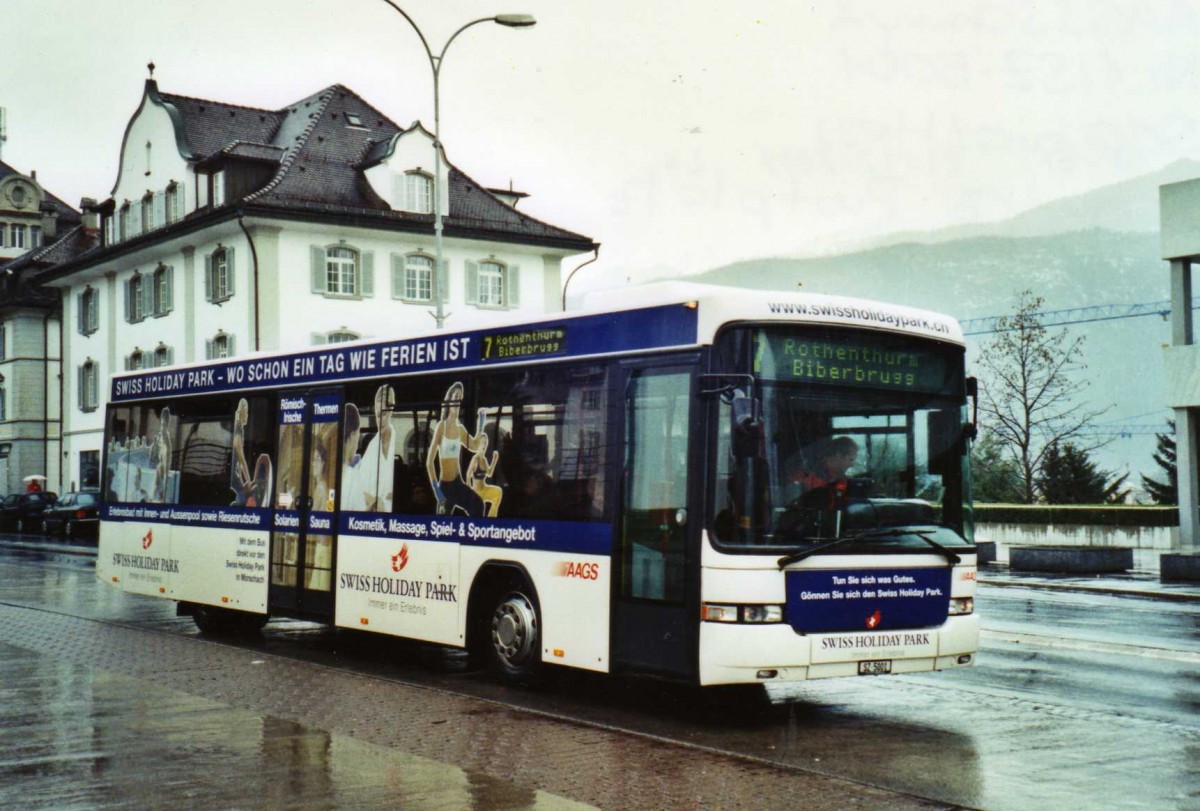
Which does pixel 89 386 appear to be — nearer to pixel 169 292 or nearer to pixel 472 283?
pixel 169 292

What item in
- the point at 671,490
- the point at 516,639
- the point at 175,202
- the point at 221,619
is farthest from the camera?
the point at 175,202

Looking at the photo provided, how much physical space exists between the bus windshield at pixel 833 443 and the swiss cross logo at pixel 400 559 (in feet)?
14.2

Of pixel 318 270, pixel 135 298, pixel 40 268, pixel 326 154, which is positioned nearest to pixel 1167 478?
pixel 318 270

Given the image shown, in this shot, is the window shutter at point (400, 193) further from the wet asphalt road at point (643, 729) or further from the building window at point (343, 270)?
the wet asphalt road at point (643, 729)

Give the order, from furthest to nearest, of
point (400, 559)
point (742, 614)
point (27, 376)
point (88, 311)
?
point (27, 376) → point (88, 311) → point (400, 559) → point (742, 614)

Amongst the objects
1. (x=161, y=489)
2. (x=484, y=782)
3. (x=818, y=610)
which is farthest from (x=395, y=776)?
(x=161, y=489)

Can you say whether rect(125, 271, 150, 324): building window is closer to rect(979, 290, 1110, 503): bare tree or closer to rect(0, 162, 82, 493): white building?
rect(0, 162, 82, 493): white building

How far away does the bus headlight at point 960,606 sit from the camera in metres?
10.6

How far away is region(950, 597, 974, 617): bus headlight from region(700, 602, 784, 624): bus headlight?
1.54 metres

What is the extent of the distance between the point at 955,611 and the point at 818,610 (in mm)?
1280

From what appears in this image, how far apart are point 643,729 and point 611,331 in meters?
2.96

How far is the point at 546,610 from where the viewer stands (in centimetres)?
1154

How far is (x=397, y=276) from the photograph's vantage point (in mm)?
50625

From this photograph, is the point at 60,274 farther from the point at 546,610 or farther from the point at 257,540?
the point at 546,610
